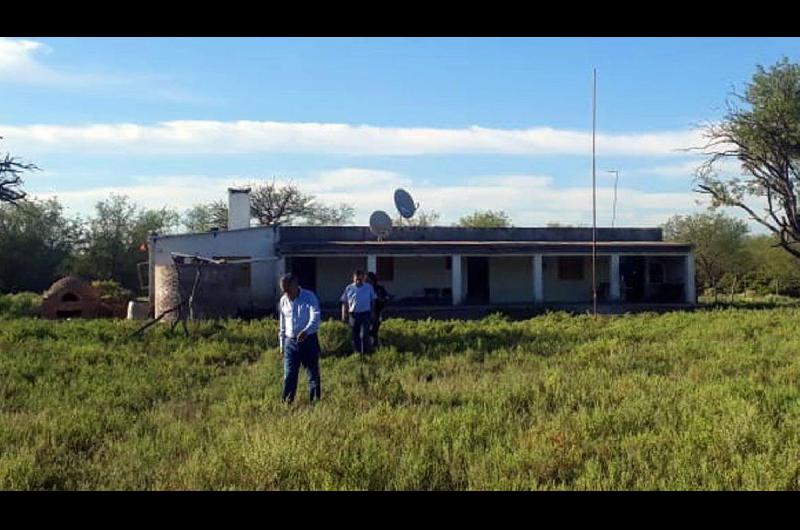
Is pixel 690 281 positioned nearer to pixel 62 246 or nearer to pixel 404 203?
pixel 404 203

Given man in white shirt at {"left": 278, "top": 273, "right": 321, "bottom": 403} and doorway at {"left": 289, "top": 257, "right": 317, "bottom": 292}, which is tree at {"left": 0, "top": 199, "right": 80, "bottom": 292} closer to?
doorway at {"left": 289, "top": 257, "right": 317, "bottom": 292}

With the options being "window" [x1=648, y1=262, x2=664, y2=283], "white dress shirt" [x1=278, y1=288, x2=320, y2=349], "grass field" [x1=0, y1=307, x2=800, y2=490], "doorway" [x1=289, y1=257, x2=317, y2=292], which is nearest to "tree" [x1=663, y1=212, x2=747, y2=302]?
"window" [x1=648, y1=262, x2=664, y2=283]

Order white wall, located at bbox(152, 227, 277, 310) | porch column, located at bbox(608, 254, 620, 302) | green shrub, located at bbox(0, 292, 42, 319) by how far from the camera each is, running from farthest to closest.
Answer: porch column, located at bbox(608, 254, 620, 302) < white wall, located at bbox(152, 227, 277, 310) < green shrub, located at bbox(0, 292, 42, 319)

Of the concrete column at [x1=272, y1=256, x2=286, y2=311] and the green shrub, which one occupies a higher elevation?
the concrete column at [x1=272, y1=256, x2=286, y2=311]

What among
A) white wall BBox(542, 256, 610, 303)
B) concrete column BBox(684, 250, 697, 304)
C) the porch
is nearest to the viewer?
the porch

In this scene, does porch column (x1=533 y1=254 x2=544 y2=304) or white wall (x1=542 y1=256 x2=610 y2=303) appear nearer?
porch column (x1=533 y1=254 x2=544 y2=304)

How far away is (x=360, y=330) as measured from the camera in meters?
14.0

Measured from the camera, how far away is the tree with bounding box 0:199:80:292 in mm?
43688

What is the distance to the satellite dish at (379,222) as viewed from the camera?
30.5 metres

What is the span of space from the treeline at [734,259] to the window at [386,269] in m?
23.4

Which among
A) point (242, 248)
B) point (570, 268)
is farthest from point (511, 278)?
point (242, 248)

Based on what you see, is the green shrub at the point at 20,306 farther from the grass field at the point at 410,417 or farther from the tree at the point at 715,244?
the tree at the point at 715,244
